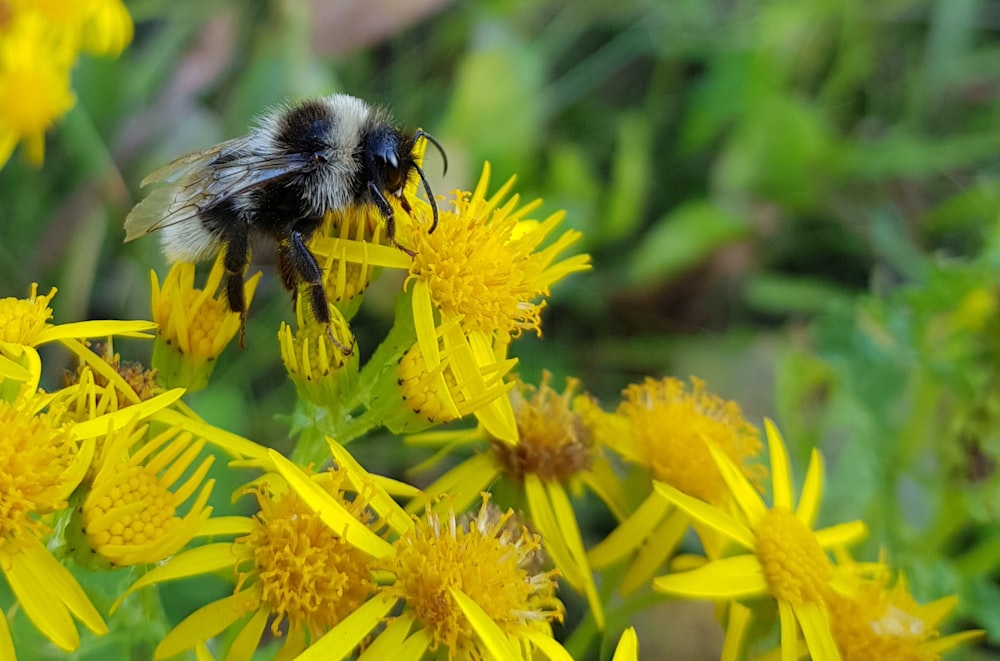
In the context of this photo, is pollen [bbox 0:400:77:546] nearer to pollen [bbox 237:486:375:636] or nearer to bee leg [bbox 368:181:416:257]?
pollen [bbox 237:486:375:636]

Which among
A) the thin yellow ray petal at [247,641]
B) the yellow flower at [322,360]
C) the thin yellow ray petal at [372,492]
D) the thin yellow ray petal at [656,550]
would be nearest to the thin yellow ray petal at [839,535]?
the thin yellow ray petal at [656,550]

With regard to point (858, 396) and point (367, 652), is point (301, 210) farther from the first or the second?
point (858, 396)

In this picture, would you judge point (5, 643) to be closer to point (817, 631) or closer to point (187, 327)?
point (187, 327)

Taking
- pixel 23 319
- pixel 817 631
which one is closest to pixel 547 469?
pixel 817 631

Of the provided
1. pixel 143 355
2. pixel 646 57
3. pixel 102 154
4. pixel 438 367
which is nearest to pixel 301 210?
pixel 438 367

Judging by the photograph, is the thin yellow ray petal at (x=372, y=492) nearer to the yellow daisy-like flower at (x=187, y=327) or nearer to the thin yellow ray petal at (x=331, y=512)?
the thin yellow ray petal at (x=331, y=512)

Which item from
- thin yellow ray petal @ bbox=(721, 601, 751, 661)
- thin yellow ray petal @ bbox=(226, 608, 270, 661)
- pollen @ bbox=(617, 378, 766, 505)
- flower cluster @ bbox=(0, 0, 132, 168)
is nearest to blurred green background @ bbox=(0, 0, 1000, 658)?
flower cluster @ bbox=(0, 0, 132, 168)
